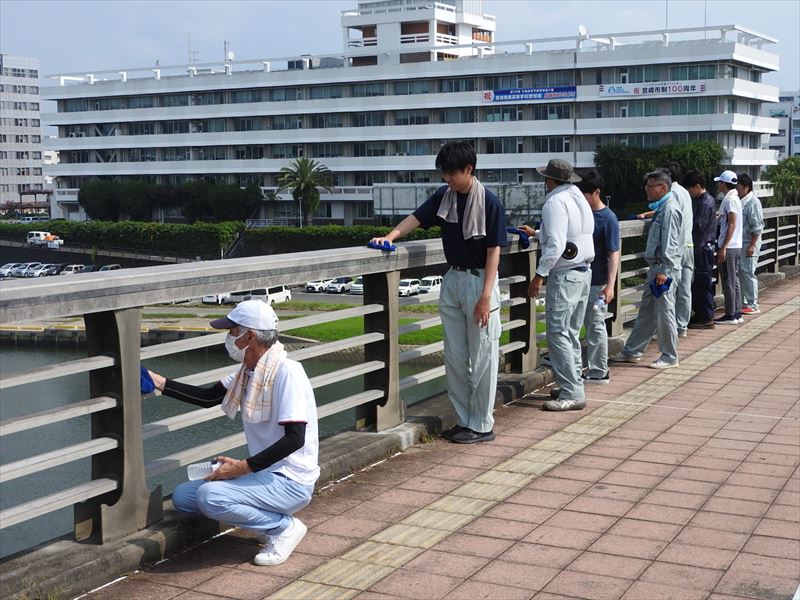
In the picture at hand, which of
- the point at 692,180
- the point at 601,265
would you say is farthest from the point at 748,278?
the point at 601,265

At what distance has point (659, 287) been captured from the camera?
1024 centimetres

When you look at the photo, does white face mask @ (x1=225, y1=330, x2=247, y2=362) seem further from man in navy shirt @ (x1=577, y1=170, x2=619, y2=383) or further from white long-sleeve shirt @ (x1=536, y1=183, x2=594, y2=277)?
man in navy shirt @ (x1=577, y1=170, x2=619, y2=383)

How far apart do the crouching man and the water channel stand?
537 inches

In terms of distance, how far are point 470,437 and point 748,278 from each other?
27.8 ft

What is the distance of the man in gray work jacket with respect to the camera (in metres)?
10.2

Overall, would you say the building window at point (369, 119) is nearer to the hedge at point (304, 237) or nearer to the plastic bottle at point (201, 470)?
the hedge at point (304, 237)

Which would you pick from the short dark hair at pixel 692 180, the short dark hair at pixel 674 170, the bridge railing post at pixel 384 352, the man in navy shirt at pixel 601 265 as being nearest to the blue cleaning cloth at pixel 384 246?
the bridge railing post at pixel 384 352

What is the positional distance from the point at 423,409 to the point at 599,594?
329 centimetres

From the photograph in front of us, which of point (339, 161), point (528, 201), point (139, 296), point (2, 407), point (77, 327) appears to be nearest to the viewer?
point (139, 296)

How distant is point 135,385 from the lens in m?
4.93

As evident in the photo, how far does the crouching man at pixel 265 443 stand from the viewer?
188 inches

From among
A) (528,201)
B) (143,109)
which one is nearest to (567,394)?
(528,201)

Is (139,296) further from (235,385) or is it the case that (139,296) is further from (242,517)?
(242,517)

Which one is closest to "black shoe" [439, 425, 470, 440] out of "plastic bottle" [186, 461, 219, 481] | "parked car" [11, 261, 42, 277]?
"plastic bottle" [186, 461, 219, 481]
